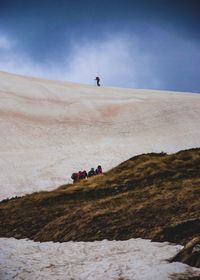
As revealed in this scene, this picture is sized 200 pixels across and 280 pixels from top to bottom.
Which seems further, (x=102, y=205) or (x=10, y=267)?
(x=102, y=205)

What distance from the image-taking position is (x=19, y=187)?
2972 cm

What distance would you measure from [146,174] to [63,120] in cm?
2404

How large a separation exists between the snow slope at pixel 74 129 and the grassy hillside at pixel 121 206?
15.5 ft

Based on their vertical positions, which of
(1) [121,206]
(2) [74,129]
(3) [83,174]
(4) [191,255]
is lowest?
(4) [191,255]

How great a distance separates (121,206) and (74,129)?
25.2 meters

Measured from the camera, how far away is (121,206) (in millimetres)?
20938

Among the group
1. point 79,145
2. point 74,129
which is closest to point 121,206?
point 79,145

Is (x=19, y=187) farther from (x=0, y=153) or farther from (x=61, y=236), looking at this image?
(x=61, y=236)

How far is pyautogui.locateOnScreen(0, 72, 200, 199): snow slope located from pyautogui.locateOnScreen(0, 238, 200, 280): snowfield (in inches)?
472

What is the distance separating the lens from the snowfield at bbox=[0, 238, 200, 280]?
12680mm

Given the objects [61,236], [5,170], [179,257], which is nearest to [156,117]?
[5,170]

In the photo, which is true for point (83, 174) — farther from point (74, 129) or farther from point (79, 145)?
point (74, 129)

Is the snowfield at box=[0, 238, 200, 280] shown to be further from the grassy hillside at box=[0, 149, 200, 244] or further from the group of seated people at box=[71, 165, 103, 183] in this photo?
the group of seated people at box=[71, 165, 103, 183]

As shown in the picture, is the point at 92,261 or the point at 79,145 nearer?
the point at 92,261
